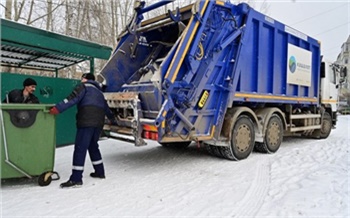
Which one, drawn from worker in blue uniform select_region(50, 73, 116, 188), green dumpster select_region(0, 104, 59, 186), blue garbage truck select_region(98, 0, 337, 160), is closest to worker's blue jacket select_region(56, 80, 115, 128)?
worker in blue uniform select_region(50, 73, 116, 188)

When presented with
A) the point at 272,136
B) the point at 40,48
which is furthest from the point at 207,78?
the point at 40,48

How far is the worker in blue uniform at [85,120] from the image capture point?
3842 mm

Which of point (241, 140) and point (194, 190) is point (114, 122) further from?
point (241, 140)

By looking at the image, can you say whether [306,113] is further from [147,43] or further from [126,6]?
[126,6]

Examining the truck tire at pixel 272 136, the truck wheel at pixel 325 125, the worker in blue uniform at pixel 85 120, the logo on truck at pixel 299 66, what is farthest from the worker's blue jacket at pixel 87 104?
the truck wheel at pixel 325 125

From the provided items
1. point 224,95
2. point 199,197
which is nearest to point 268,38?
point 224,95

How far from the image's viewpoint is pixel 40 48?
6.28 meters

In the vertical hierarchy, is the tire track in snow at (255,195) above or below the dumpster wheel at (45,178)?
below

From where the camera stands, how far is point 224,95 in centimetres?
498

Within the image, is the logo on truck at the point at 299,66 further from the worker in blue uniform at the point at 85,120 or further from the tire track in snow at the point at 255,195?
the worker in blue uniform at the point at 85,120

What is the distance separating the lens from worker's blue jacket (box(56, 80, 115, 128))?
12.8 ft

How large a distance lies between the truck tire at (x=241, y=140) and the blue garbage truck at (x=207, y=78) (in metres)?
0.02

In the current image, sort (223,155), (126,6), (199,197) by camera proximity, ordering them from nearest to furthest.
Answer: (199,197) < (223,155) < (126,6)

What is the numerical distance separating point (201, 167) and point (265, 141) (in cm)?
181
